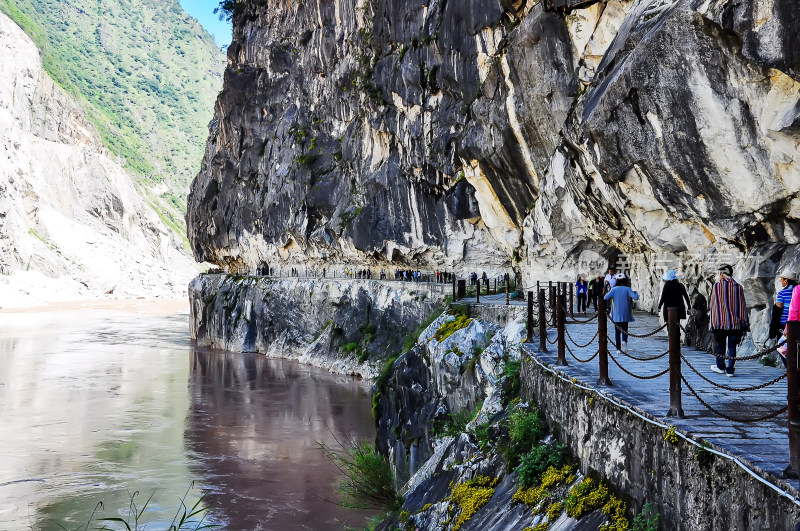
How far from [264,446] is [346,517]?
731 cm

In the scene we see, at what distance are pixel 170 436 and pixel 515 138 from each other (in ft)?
48.0

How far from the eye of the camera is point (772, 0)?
10703 mm

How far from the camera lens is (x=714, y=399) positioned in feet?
25.8

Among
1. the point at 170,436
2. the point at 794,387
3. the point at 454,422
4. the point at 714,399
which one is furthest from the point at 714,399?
the point at 170,436

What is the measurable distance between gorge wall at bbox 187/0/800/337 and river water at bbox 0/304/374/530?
8999mm

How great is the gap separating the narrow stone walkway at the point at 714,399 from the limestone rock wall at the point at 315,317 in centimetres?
1959

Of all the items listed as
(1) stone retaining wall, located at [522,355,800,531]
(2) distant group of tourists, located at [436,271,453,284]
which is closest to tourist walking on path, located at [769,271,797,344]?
(1) stone retaining wall, located at [522,355,800,531]

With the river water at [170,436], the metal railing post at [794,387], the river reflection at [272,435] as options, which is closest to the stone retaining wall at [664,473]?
the metal railing post at [794,387]

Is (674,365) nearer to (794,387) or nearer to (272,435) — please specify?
(794,387)

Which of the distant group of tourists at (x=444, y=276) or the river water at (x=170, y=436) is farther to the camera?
the distant group of tourists at (x=444, y=276)

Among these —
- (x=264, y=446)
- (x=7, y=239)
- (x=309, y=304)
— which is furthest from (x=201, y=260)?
(x=264, y=446)

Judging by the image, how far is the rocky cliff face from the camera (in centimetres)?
9562

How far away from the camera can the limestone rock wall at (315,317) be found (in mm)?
34844

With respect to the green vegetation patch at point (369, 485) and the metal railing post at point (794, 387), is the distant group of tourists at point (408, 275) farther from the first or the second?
the metal railing post at point (794, 387)
